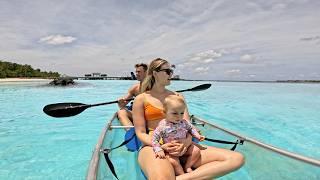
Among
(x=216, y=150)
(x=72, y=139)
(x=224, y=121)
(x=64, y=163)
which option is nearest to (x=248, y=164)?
(x=216, y=150)

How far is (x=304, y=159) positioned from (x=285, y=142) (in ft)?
18.1

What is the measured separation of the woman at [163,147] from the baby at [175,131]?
55 mm

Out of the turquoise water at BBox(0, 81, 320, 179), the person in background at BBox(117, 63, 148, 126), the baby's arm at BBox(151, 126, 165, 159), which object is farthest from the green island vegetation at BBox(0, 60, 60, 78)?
the baby's arm at BBox(151, 126, 165, 159)

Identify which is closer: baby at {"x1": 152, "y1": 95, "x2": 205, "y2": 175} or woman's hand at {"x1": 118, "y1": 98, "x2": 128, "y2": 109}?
baby at {"x1": 152, "y1": 95, "x2": 205, "y2": 175}

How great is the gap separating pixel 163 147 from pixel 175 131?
0.61 ft

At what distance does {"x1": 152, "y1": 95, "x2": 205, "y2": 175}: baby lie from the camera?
8.46 feet

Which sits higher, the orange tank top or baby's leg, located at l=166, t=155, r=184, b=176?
the orange tank top

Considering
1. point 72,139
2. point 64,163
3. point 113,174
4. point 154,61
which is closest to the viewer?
point 113,174

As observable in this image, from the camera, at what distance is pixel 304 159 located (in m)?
2.50

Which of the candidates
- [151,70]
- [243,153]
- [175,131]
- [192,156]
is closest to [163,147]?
[175,131]

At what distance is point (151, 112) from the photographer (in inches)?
123

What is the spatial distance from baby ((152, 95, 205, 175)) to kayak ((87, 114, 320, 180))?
0.59 meters

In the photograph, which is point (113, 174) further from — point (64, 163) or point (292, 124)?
point (292, 124)

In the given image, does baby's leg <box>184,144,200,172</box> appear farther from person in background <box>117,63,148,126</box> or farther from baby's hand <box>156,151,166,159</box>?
person in background <box>117,63,148,126</box>
